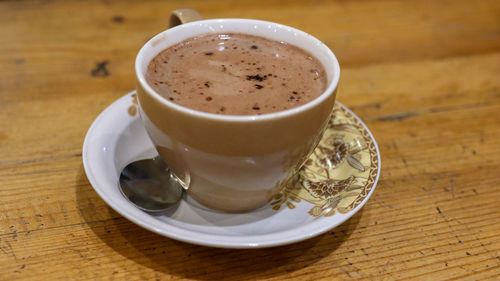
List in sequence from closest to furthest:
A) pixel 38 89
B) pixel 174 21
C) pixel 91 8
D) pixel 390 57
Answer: pixel 174 21 < pixel 38 89 < pixel 390 57 < pixel 91 8

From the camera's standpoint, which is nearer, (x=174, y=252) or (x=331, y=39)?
(x=174, y=252)

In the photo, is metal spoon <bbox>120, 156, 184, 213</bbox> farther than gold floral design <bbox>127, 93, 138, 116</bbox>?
No

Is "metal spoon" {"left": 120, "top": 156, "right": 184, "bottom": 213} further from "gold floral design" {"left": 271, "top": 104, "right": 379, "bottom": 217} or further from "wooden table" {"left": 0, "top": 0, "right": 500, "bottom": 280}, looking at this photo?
"gold floral design" {"left": 271, "top": 104, "right": 379, "bottom": 217}

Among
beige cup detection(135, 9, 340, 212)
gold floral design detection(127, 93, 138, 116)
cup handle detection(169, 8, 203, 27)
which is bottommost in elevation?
gold floral design detection(127, 93, 138, 116)

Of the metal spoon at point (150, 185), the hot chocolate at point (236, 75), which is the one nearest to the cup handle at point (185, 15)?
the hot chocolate at point (236, 75)

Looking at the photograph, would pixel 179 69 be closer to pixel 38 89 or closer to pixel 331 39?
pixel 38 89

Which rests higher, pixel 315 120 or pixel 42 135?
pixel 315 120

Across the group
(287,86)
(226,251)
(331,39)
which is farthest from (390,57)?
(226,251)

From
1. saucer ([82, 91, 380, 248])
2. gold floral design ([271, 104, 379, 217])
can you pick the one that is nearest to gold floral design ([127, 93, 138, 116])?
saucer ([82, 91, 380, 248])
